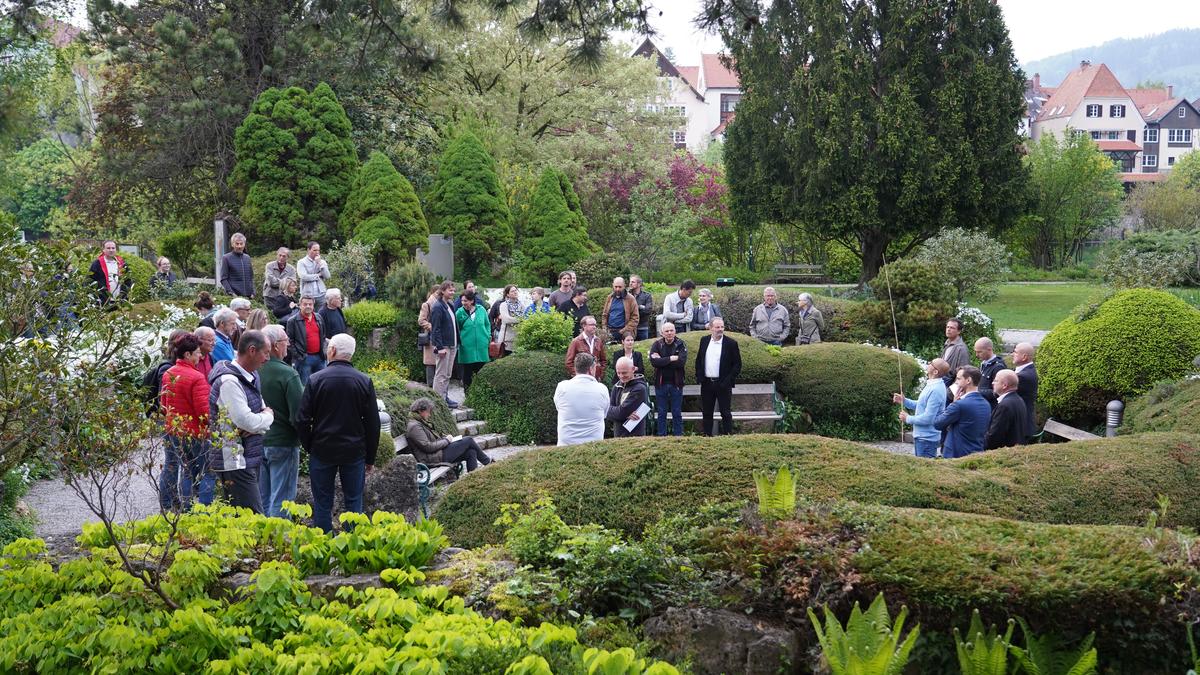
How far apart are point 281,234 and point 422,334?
28.5ft

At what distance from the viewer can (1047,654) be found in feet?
14.2

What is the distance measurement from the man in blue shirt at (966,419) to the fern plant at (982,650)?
4947mm

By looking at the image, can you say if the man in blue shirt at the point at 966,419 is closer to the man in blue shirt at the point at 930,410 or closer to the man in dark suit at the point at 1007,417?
the man in dark suit at the point at 1007,417

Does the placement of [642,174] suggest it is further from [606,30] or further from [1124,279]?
[606,30]

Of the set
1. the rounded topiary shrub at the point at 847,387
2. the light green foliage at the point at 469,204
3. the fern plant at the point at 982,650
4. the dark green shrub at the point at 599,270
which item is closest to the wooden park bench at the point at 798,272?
the light green foliage at the point at 469,204

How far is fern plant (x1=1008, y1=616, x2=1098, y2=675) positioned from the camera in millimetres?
4211

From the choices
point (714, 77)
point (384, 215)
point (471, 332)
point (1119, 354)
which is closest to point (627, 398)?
point (471, 332)

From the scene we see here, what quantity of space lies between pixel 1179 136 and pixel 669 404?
9579 cm

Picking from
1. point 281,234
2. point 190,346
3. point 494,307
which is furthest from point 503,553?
point 281,234

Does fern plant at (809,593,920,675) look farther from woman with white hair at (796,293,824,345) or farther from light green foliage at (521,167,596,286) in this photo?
light green foliage at (521,167,596,286)

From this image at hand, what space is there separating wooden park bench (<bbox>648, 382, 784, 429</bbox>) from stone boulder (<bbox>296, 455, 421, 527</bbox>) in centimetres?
562

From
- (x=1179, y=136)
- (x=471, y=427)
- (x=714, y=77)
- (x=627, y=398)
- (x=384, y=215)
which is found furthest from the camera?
(x=1179, y=136)

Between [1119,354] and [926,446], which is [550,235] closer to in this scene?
[1119,354]

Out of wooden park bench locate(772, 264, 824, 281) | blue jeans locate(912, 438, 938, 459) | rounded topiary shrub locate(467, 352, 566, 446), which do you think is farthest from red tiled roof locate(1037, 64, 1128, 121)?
blue jeans locate(912, 438, 938, 459)
